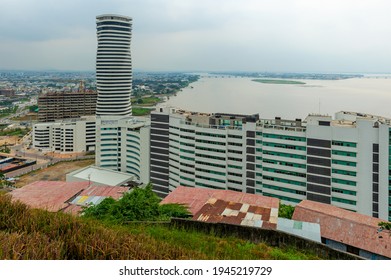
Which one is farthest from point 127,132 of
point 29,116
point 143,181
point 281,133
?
point 29,116

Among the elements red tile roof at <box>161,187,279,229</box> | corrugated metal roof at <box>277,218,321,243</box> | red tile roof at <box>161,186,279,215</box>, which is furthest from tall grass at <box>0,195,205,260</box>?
red tile roof at <box>161,186,279,215</box>

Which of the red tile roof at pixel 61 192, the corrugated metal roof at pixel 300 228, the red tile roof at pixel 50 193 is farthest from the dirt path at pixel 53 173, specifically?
the corrugated metal roof at pixel 300 228

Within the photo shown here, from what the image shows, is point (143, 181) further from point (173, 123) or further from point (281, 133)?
point (281, 133)

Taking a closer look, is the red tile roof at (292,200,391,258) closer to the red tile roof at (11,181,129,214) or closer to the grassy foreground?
the grassy foreground

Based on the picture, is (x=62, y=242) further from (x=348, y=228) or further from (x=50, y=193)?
(x=50, y=193)

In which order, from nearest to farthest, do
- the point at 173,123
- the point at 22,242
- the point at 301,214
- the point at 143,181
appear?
the point at 22,242
the point at 301,214
the point at 173,123
the point at 143,181

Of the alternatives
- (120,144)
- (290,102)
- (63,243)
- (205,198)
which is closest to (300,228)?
(205,198)
